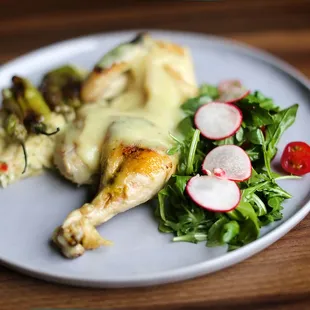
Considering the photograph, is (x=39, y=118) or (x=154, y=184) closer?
(x=154, y=184)

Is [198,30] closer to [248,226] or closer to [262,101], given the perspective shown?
[262,101]

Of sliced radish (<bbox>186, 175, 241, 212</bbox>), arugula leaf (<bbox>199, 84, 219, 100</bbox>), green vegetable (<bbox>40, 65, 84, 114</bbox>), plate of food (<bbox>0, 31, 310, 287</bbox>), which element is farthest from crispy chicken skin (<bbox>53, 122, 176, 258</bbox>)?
arugula leaf (<bbox>199, 84, 219, 100</bbox>)

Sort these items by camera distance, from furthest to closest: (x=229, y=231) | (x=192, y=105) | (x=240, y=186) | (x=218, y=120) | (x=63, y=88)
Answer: (x=63, y=88)
(x=192, y=105)
(x=218, y=120)
(x=240, y=186)
(x=229, y=231)

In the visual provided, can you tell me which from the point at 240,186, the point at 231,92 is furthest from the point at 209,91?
the point at 240,186

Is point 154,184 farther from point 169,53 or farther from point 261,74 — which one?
point 261,74

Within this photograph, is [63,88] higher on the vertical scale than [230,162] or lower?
higher

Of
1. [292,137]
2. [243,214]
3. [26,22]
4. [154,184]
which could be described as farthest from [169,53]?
[26,22]

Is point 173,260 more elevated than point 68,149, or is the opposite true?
point 68,149
